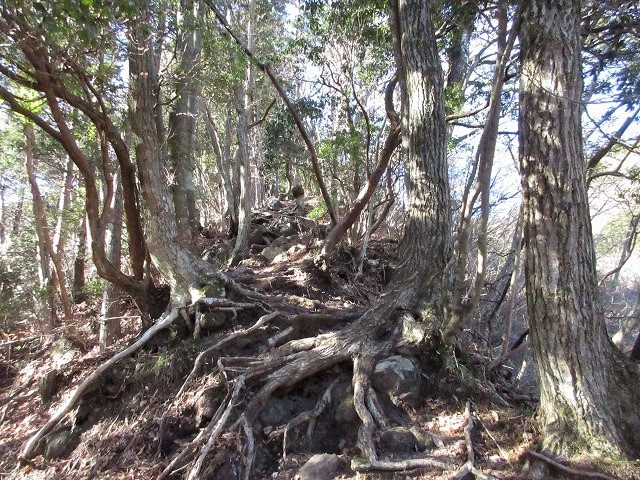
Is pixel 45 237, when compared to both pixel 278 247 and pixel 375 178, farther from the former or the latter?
pixel 375 178

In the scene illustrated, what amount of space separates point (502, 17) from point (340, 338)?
342 cm

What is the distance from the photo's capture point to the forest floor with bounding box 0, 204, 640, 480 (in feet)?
10.9

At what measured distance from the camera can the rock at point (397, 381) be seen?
12.8ft

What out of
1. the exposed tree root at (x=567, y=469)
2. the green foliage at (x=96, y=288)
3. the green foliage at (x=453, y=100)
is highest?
the green foliage at (x=453, y=100)

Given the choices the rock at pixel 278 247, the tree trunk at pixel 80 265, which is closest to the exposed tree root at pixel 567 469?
the rock at pixel 278 247

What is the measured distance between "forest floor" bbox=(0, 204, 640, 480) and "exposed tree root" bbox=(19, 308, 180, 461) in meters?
0.11

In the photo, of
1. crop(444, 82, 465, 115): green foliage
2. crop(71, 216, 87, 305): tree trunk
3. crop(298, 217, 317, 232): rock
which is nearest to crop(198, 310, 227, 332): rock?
crop(298, 217, 317, 232): rock

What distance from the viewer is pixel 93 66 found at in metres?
5.94

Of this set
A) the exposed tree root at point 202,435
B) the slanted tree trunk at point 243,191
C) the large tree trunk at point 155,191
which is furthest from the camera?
the slanted tree trunk at point 243,191

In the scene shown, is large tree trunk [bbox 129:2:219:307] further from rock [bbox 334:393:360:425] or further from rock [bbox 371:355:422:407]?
rock [bbox 371:355:422:407]

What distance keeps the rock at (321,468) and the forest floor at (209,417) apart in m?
0.04

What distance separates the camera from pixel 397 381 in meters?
3.91

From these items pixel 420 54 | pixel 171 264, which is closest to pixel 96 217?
pixel 171 264

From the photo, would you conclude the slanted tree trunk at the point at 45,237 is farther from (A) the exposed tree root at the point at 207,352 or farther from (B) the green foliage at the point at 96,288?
(A) the exposed tree root at the point at 207,352
